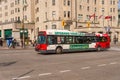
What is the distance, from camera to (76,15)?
72.9 m

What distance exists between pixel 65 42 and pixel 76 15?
1676 inches

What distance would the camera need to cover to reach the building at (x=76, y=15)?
68.9 m

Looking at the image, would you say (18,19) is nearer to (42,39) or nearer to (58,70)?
(42,39)

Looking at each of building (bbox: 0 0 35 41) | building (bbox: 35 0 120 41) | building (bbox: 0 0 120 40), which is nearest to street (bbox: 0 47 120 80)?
building (bbox: 35 0 120 41)

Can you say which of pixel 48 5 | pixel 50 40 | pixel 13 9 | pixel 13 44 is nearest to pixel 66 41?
pixel 50 40

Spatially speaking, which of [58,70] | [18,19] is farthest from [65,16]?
[58,70]

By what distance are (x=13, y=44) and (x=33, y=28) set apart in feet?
126

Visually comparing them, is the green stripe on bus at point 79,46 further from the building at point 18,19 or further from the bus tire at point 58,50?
the building at point 18,19

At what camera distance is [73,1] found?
7250 cm

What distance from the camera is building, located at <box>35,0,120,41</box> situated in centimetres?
6892

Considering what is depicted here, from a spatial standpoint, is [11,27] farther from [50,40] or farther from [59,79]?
[59,79]

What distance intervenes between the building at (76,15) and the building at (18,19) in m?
2.80

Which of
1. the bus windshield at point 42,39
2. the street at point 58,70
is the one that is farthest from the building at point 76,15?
the street at point 58,70

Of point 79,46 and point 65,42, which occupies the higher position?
point 65,42
